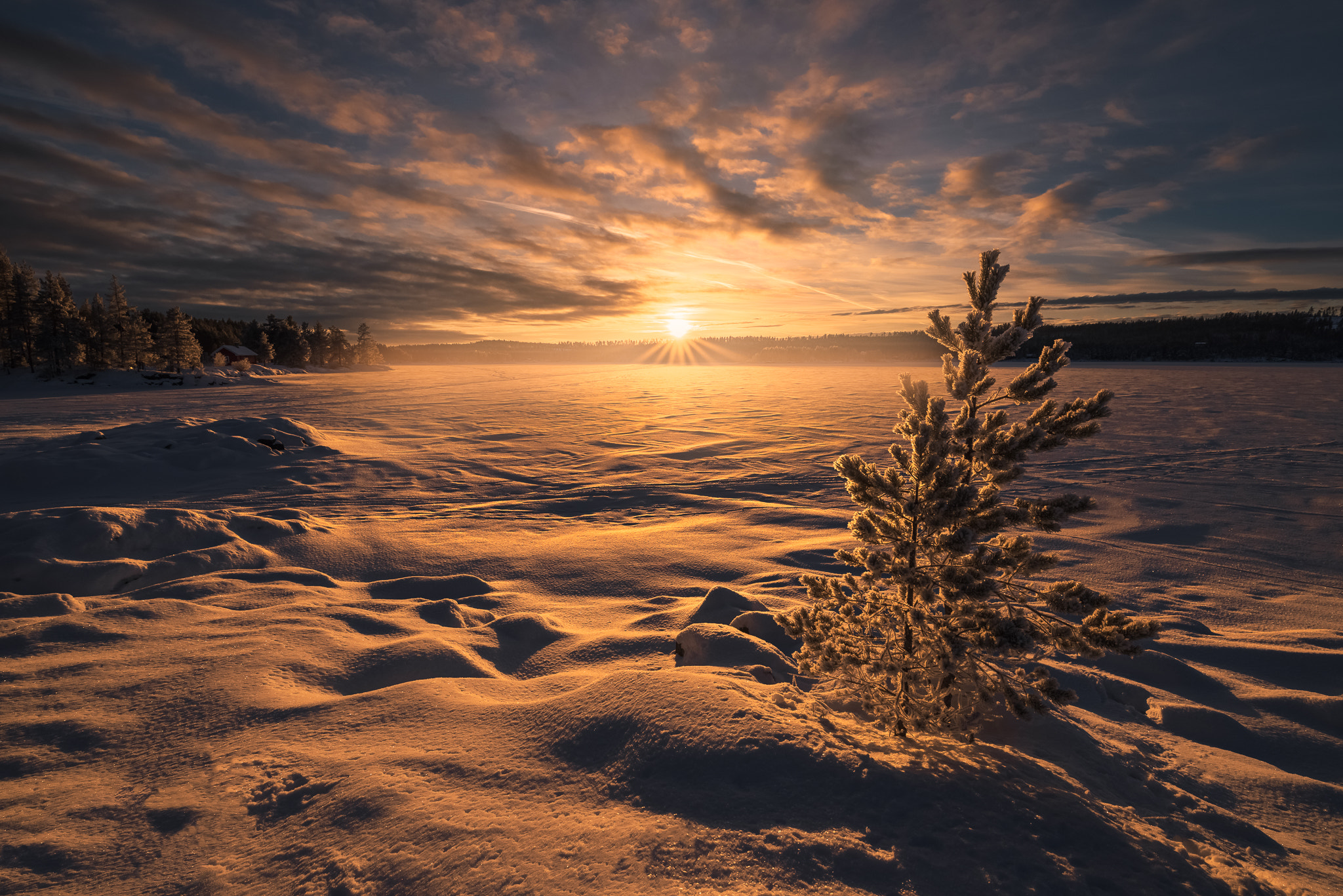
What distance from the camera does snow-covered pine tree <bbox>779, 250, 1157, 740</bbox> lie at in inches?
102

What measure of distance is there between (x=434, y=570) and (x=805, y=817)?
17.6 ft

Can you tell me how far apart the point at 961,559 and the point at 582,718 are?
2397 mm

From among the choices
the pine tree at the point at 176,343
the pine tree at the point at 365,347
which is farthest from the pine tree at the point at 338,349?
the pine tree at the point at 176,343

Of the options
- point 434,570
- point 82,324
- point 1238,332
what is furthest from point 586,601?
point 1238,332

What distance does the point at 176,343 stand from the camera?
176 feet

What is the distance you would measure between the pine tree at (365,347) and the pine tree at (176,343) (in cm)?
3817

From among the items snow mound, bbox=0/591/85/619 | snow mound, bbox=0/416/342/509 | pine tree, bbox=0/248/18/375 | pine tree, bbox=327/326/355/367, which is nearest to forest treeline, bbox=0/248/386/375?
pine tree, bbox=0/248/18/375

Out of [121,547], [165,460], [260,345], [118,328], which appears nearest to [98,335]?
[118,328]

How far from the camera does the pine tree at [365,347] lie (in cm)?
9356

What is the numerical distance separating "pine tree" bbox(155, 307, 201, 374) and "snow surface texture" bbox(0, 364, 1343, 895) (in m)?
61.3

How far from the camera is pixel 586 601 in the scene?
554cm

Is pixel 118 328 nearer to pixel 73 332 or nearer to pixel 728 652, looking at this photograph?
pixel 73 332

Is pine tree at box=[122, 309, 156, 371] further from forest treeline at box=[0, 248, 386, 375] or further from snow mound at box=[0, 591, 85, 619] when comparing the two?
snow mound at box=[0, 591, 85, 619]

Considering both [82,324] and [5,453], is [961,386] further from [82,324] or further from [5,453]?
[82,324]
